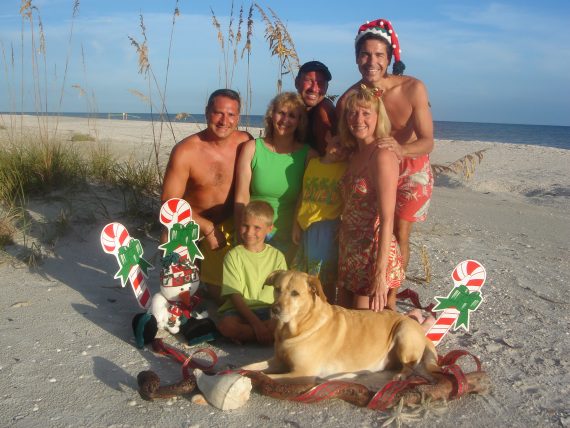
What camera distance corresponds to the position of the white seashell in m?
2.85

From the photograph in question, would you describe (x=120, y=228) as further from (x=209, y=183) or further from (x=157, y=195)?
(x=157, y=195)

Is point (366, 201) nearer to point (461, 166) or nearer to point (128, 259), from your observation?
point (128, 259)

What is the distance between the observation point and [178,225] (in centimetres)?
418

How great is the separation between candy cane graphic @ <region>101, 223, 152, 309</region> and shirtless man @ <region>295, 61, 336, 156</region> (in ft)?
5.58

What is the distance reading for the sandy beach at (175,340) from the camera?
2.85m

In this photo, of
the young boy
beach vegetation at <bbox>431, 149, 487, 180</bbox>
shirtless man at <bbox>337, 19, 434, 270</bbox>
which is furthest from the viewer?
beach vegetation at <bbox>431, 149, 487, 180</bbox>

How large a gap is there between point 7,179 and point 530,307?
218 inches

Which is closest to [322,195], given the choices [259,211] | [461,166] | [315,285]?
[259,211]

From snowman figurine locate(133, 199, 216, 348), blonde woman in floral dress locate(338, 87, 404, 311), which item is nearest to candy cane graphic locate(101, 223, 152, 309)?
snowman figurine locate(133, 199, 216, 348)

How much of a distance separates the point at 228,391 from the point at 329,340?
27.4 inches

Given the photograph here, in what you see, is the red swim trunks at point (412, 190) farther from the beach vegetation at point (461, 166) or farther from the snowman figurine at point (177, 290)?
the beach vegetation at point (461, 166)

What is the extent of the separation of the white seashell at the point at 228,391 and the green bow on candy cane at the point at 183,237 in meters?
1.42

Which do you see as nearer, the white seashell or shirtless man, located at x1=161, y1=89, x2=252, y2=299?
the white seashell

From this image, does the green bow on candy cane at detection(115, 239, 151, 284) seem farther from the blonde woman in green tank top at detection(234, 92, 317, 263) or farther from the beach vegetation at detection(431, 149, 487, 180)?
the beach vegetation at detection(431, 149, 487, 180)
